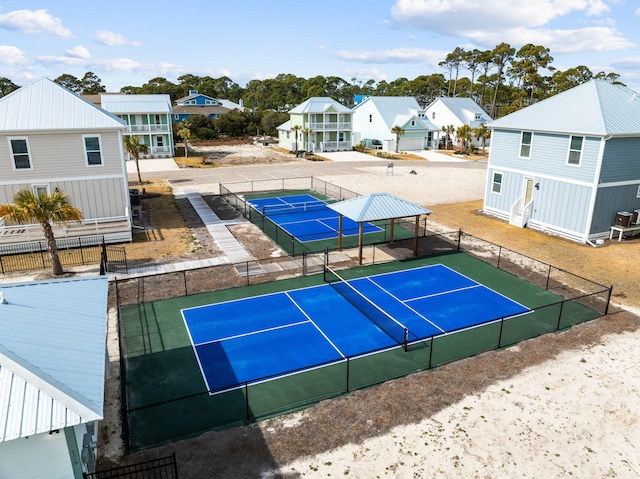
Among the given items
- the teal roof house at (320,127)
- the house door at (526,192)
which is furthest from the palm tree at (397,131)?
the house door at (526,192)

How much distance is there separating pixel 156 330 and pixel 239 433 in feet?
22.7

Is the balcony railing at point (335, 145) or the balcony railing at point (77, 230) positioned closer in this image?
the balcony railing at point (77, 230)

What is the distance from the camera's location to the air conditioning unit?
25969 mm

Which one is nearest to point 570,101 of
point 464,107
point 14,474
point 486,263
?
point 486,263

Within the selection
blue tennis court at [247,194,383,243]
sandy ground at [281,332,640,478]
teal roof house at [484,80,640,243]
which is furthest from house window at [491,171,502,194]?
sandy ground at [281,332,640,478]

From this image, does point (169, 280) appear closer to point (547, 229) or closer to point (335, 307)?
point (335, 307)

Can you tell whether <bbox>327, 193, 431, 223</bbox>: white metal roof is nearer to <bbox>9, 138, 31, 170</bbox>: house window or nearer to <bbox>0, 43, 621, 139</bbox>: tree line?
<bbox>9, 138, 31, 170</bbox>: house window

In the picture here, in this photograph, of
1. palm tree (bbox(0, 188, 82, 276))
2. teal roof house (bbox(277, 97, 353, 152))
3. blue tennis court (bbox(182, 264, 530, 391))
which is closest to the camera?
blue tennis court (bbox(182, 264, 530, 391))

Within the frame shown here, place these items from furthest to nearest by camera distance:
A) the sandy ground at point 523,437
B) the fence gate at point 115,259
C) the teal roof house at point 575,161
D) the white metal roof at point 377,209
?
the teal roof house at point 575,161 < the white metal roof at point 377,209 < the fence gate at point 115,259 < the sandy ground at point 523,437

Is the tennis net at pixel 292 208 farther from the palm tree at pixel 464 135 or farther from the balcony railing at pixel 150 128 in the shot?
the palm tree at pixel 464 135

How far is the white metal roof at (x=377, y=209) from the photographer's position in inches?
886

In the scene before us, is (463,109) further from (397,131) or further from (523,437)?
(523,437)

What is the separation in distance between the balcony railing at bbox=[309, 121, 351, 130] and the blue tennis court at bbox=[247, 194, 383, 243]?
3026cm

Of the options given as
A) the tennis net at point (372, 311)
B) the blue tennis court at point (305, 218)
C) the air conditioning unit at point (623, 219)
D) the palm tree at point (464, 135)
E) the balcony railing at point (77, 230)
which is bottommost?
the tennis net at point (372, 311)
